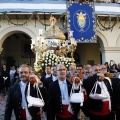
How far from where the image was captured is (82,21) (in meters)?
15.9

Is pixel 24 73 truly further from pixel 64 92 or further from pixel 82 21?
pixel 82 21

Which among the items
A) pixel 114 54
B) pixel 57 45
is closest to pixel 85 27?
pixel 114 54

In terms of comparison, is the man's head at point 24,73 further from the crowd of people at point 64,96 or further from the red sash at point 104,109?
the red sash at point 104,109

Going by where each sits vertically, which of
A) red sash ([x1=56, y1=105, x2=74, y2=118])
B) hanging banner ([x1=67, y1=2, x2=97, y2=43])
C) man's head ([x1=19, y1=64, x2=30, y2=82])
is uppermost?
hanging banner ([x1=67, y1=2, x2=97, y2=43])

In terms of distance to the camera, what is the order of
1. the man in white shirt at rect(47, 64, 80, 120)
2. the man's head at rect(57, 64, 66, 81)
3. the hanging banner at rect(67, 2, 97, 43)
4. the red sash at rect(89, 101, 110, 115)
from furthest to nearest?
1. the hanging banner at rect(67, 2, 97, 43)
2. the red sash at rect(89, 101, 110, 115)
3. the man in white shirt at rect(47, 64, 80, 120)
4. the man's head at rect(57, 64, 66, 81)

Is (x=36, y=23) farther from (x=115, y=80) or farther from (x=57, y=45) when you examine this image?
(x=115, y=80)

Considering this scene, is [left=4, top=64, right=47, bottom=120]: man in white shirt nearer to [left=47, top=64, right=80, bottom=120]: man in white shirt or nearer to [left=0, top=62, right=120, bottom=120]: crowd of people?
[left=0, top=62, right=120, bottom=120]: crowd of people

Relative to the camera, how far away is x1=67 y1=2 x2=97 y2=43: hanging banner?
1573cm

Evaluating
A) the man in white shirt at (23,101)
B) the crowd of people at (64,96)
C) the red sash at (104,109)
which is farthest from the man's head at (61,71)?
the red sash at (104,109)

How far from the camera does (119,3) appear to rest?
56.9 feet

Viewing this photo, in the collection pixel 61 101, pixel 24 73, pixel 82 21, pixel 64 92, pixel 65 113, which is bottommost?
pixel 65 113

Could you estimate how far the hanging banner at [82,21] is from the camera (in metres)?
15.7

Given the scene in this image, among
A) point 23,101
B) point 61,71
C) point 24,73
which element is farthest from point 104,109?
point 24,73

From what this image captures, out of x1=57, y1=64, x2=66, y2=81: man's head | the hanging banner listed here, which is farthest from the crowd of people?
the hanging banner
